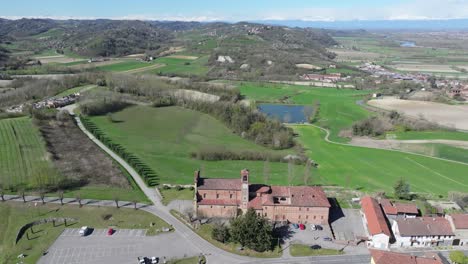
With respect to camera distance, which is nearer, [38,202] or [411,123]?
[38,202]

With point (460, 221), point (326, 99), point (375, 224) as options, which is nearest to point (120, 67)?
point (326, 99)

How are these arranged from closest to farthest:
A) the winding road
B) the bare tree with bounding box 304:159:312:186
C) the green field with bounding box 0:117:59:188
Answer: the winding road < the green field with bounding box 0:117:59:188 < the bare tree with bounding box 304:159:312:186

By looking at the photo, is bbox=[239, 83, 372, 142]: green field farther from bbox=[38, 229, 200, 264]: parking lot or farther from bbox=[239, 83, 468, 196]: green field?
bbox=[38, 229, 200, 264]: parking lot

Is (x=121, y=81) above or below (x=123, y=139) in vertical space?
above

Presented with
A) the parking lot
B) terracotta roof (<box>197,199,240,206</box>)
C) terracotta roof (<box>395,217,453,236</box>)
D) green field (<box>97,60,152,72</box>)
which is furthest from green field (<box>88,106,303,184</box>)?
green field (<box>97,60,152,72</box>)

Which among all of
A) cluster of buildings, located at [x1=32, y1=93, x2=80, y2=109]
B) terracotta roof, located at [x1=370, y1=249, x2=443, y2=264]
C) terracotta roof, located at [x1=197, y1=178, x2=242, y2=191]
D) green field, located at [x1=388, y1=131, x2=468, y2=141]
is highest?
cluster of buildings, located at [x1=32, y1=93, x2=80, y2=109]

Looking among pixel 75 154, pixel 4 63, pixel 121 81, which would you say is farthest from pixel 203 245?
pixel 4 63

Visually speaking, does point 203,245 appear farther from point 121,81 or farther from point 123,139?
point 121,81
